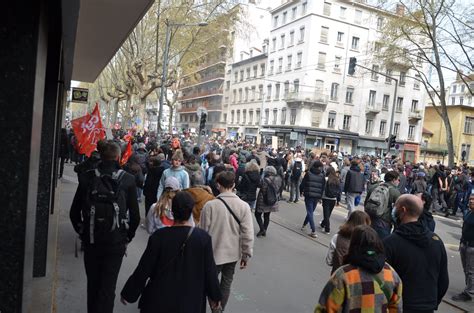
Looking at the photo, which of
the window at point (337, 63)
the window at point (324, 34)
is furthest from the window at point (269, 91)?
the window at point (324, 34)

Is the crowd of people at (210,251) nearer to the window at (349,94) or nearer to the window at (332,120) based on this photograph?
the window at (332,120)

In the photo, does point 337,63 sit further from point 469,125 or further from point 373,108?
point 469,125

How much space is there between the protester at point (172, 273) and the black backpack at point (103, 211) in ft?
2.77

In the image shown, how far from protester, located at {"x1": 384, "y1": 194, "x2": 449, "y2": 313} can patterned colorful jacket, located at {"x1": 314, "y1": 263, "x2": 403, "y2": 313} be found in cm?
71

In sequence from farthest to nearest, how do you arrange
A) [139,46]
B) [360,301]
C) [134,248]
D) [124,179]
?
[139,46] → [134,248] → [124,179] → [360,301]

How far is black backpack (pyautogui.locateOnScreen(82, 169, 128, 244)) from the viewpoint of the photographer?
3.64m

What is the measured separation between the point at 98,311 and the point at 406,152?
52541 millimetres

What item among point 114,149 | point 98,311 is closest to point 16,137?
point 114,149

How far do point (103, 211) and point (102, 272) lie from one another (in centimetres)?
58

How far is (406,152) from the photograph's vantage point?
51500mm

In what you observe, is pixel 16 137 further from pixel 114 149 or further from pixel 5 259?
pixel 114 149

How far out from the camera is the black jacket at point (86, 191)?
3752 millimetres

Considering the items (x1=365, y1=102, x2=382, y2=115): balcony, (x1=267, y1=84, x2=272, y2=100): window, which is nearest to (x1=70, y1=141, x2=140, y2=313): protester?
(x1=365, y1=102, x2=382, y2=115): balcony

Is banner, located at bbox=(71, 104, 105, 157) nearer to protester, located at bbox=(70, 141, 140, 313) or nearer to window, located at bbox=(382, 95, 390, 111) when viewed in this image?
protester, located at bbox=(70, 141, 140, 313)
